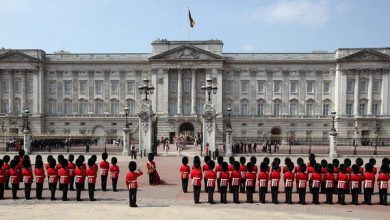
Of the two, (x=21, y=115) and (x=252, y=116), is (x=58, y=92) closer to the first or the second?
(x=21, y=115)

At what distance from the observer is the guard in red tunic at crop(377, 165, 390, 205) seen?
15.2 metres

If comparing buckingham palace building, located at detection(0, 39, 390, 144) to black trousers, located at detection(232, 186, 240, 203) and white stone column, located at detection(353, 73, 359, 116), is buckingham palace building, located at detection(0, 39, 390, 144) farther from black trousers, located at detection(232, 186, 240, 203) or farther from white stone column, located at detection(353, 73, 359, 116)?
black trousers, located at detection(232, 186, 240, 203)

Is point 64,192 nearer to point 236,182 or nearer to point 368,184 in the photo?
point 236,182

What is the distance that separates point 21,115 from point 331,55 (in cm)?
5048

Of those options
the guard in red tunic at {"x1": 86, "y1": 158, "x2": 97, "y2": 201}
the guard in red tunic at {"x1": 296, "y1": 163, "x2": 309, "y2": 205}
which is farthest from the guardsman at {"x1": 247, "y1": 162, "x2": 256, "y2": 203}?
the guard in red tunic at {"x1": 86, "y1": 158, "x2": 97, "y2": 201}

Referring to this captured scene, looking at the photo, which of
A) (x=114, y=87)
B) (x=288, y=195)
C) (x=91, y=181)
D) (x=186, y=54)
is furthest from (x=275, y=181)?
(x=114, y=87)

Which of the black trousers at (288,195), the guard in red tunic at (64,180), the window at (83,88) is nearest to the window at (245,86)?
the window at (83,88)

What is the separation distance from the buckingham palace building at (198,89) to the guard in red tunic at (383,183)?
158 ft

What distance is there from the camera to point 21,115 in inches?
2557

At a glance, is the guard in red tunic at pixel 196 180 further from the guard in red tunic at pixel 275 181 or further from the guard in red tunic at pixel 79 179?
the guard in red tunic at pixel 79 179

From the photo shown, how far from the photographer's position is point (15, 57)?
6506 centimetres

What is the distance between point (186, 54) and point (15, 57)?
27242 millimetres

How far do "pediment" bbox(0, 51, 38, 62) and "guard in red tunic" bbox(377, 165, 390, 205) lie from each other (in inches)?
2353

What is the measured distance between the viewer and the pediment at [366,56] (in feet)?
207
